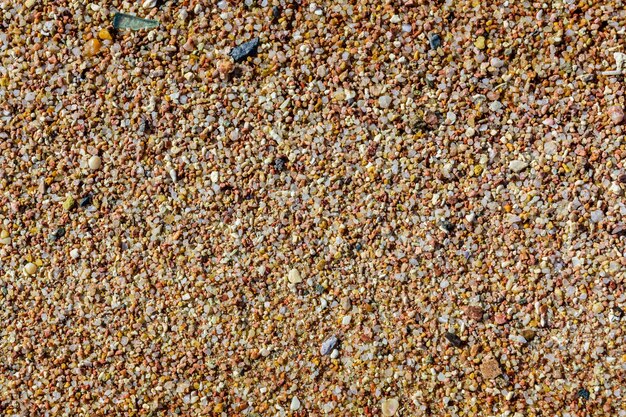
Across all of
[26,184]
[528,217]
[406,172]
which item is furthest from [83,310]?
[528,217]

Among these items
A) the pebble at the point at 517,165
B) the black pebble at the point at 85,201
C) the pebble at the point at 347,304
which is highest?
the black pebble at the point at 85,201

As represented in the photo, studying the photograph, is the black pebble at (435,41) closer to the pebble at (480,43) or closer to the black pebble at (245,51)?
the pebble at (480,43)

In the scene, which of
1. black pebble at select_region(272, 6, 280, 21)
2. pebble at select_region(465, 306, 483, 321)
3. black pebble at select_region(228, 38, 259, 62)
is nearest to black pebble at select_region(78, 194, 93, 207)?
black pebble at select_region(228, 38, 259, 62)

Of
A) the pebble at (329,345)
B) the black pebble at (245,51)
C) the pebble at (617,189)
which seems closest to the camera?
the pebble at (617,189)

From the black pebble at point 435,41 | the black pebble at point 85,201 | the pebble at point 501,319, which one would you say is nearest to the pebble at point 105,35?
the black pebble at point 85,201

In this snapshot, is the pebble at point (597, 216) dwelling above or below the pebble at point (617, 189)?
below

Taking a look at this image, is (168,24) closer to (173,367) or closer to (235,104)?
(235,104)

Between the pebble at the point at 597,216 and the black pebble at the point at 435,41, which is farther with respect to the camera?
the black pebble at the point at 435,41
